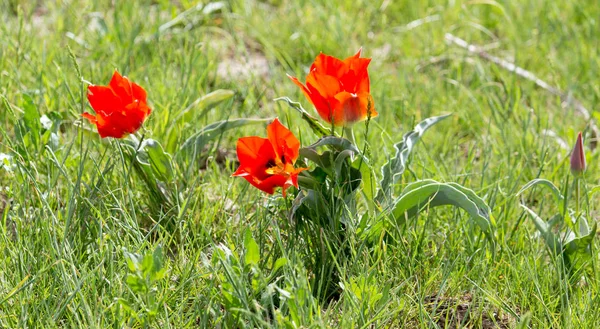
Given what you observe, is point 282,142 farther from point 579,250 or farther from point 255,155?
point 579,250

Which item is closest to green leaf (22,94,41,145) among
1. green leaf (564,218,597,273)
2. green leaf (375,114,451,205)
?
green leaf (375,114,451,205)

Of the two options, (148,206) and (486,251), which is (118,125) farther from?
(486,251)

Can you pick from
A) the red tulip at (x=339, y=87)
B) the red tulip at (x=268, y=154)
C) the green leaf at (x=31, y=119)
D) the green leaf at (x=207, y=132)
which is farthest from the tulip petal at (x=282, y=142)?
the green leaf at (x=31, y=119)

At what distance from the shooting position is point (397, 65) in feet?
11.9

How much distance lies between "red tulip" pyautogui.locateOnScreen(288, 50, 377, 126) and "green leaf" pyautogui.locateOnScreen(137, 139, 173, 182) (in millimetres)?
498

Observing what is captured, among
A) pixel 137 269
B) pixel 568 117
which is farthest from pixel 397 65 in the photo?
pixel 137 269

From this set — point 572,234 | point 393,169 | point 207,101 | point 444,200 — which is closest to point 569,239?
point 572,234

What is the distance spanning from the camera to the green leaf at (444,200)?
1.96m

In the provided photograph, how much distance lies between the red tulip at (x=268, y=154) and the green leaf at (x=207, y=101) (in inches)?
27.2

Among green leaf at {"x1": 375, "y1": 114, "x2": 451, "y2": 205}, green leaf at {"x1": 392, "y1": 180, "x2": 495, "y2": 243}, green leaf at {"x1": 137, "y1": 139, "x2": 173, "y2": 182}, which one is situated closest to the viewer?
green leaf at {"x1": 392, "y1": 180, "x2": 495, "y2": 243}

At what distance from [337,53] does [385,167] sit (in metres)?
1.55

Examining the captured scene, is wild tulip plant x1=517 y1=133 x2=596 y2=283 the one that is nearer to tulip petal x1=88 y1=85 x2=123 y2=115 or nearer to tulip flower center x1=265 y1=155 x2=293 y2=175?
tulip flower center x1=265 y1=155 x2=293 y2=175

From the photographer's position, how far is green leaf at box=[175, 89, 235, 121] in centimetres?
255

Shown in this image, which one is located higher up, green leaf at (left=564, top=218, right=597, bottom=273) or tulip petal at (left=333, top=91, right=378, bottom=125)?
tulip petal at (left=333, top=91, right=378, bottom=125)
